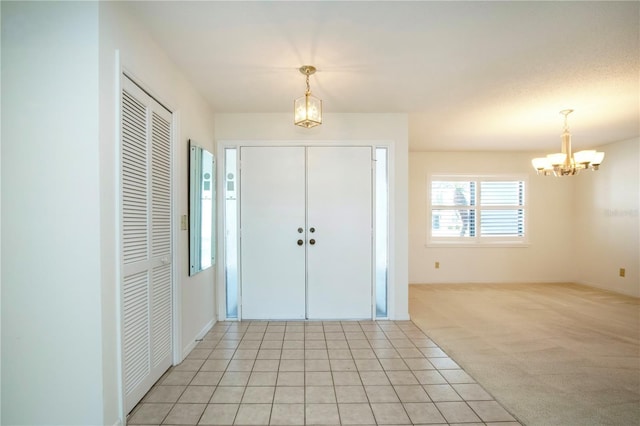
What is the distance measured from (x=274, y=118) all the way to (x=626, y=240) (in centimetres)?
579

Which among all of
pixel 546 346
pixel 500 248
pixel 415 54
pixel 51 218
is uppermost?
pixel 415 54

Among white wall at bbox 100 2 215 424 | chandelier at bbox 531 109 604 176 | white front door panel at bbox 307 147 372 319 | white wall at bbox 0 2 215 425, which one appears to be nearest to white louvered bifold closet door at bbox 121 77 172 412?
white wall at bbox 100 2 215 424

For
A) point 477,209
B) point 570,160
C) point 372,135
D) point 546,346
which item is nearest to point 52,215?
point 372,135

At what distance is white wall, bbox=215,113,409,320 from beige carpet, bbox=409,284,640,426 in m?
0.62

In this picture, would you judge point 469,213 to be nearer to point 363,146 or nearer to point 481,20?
point 363,146

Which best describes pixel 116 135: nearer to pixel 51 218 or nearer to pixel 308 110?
pixel 51 218

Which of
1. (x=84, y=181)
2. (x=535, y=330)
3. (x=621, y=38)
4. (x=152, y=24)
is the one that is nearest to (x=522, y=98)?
(x=621, y=38)

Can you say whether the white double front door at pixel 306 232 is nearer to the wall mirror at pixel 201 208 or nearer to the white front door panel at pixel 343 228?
the white front door panel at pixel 343 228

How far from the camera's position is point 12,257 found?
153cm

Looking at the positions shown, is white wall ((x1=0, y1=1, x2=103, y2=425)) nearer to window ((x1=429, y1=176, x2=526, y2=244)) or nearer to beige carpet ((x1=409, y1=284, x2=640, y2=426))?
beige carpet ((x1=409, y1=284, x2=640, y2=426))

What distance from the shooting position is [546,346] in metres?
2.89

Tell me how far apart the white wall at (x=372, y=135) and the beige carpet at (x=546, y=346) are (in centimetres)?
62

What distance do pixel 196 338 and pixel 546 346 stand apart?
3.41 m

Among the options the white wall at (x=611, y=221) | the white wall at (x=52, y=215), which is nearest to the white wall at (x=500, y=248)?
the white wall at (x=611, y=221)
